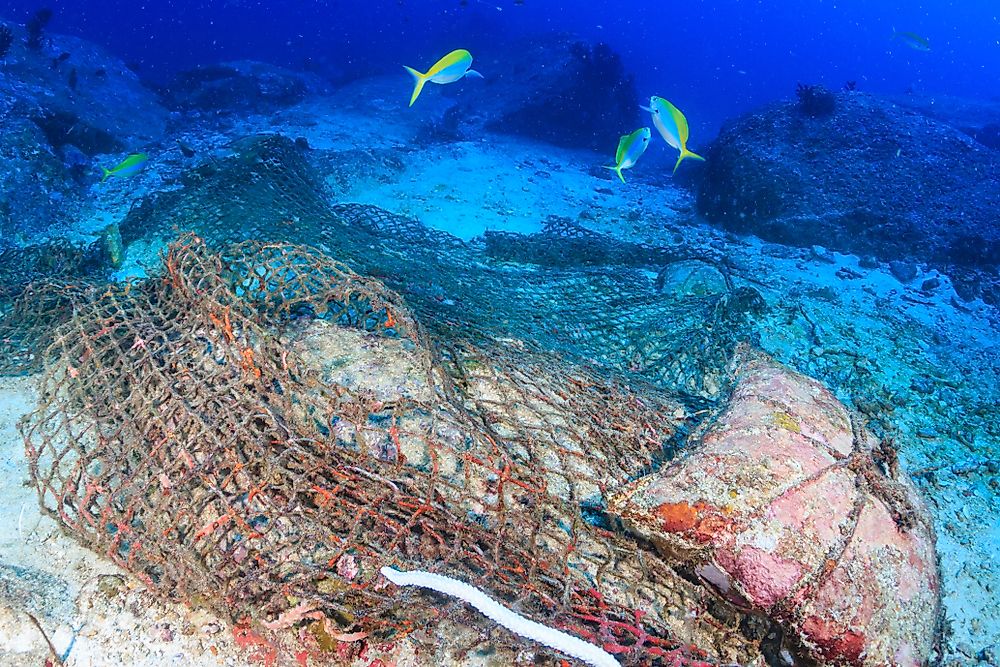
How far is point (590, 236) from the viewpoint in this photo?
7504mm

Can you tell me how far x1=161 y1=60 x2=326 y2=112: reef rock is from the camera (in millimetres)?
15969

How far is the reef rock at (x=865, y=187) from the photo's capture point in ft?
27.3

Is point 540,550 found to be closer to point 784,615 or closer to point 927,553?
point 784,615

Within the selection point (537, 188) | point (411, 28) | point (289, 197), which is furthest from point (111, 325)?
point (411, 28)

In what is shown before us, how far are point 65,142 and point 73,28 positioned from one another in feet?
129

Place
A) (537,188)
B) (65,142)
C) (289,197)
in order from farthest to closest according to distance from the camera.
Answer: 1. (537,188)
2. (65,142)
3. (289,197)

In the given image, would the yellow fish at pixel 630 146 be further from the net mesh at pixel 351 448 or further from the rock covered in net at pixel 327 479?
the rock covered in net at pixel 327 479

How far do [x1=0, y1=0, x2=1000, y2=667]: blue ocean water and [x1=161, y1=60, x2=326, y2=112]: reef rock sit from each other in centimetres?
12

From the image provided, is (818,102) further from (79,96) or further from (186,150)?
(79,96)

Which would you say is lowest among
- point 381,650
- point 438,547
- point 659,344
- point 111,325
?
point 659,344

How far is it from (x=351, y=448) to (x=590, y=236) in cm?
590

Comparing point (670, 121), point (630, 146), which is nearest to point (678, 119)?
point (670, 121)

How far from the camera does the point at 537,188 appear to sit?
10.6 meters

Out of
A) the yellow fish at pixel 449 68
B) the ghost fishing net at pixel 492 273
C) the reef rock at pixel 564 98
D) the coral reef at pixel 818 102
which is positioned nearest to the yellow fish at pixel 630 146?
the ghost fishing net at pixel 492 273
